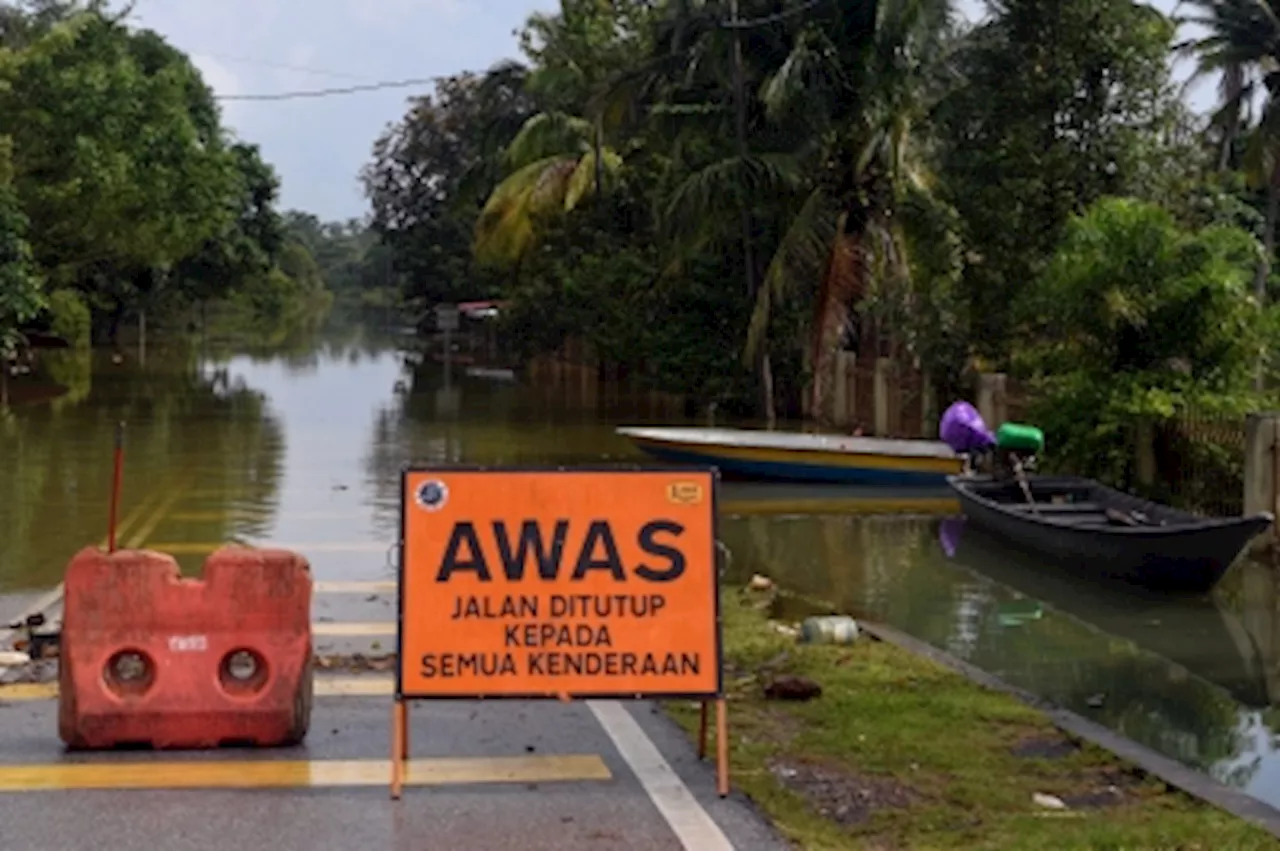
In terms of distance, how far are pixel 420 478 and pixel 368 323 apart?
132285 mm

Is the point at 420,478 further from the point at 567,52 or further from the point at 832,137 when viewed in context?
the point at 567,52

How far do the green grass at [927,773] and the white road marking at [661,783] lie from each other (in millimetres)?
260

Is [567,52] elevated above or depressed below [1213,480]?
above

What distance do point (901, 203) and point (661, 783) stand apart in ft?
66.8

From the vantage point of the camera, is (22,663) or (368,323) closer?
(22,663)

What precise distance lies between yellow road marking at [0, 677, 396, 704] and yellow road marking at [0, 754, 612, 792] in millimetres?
1310

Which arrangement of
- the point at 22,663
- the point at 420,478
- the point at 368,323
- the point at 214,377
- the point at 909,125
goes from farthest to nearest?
the point at 368,323, the point at 214,377, the point at 909,125, the point at 22,663, the point at 420,478

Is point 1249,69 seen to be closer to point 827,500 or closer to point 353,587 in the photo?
point 827,500

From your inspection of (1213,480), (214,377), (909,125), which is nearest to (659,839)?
(1213,480)

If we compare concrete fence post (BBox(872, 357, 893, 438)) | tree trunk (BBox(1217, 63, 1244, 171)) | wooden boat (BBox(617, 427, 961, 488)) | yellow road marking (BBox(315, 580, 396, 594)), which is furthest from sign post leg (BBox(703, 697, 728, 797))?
tree trunk (BBox(1217, 63, 1244, 171))

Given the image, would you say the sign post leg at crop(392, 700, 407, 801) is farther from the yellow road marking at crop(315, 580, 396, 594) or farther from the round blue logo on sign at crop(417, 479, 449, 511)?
the yellow road marking at crop(315, 580, 396, 594)

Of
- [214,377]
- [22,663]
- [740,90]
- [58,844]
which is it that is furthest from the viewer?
[214,377]

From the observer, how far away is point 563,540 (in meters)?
7.28

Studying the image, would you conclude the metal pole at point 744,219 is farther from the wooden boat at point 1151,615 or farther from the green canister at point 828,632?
the green canister at point 828,632
